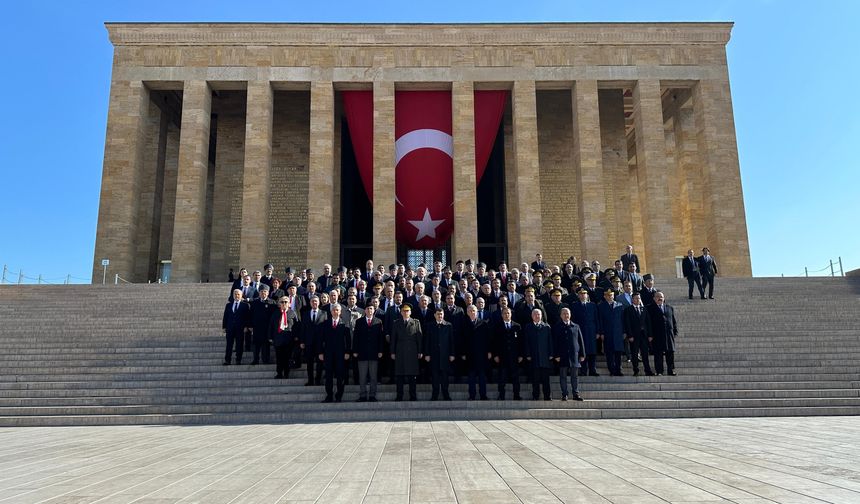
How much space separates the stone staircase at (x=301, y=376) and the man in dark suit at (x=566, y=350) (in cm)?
35

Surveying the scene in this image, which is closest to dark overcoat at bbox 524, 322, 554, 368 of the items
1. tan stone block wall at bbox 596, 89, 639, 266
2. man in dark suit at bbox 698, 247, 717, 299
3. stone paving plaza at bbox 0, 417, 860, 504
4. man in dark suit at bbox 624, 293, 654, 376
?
stone paving plaza at bbox 0, 417, 860, 504

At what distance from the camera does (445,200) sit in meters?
21.8

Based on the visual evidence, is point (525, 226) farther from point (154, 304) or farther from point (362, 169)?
point (154, 304)

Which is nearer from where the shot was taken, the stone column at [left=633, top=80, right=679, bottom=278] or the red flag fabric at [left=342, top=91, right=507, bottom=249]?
the stone column at [left=633, top=80, right=679, bottom=278]

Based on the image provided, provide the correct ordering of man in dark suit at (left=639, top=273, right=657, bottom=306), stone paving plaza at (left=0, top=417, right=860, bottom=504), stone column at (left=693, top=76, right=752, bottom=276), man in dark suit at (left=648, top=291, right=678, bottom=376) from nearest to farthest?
stone paving plaza at (left=0, top=417, right=860, bottom=504)
man in dark suit at (left=648, top=291, right=678, bottom=376)
man in dark suit at (left=639, top=273, right=657, bottom=306)
stone column at (left=693, top=76, right=752, bottom=276)

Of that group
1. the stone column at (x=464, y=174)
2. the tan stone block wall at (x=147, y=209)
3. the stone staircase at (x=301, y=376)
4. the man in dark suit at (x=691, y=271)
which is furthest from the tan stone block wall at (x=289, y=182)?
the man in dark suit at (x=691, y=271)

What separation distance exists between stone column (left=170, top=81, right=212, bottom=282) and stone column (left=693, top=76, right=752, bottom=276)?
64.8 feet

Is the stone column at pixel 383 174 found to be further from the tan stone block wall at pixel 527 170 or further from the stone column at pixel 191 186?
the stone column at pixel 191 186

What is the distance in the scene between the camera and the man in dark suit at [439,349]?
329 inches

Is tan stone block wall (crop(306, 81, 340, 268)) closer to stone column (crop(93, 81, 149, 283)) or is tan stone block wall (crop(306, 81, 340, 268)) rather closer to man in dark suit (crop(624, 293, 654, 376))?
stone column (crop(93, 81, 149, 283))

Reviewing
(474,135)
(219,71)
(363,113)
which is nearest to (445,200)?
(474,135)

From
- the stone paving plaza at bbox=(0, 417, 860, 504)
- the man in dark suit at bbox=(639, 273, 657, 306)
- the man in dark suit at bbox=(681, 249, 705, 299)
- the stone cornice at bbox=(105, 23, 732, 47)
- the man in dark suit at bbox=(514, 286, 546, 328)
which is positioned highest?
the stone cornice at bbox=(105, 23, 732, 47)

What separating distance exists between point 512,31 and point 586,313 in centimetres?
1643

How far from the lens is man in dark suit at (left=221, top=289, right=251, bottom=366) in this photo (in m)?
9.71
